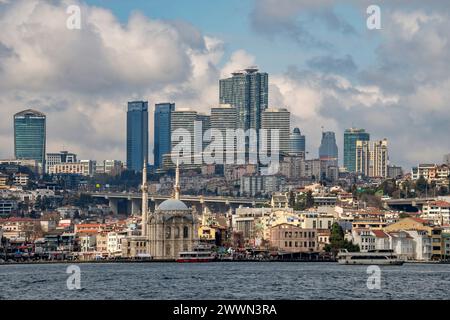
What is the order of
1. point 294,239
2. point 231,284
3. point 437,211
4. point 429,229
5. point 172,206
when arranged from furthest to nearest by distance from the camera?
point 437,211 < point 172,206 < point 294,239 < point 429,229 < point 231,284

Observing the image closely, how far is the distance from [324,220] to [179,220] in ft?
35.3

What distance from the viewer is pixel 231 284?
60562mm

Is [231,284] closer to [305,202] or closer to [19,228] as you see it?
[305,202]

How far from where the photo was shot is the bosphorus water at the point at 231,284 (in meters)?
53.4

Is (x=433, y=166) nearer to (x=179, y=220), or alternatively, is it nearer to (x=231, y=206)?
(x=231, y=206)

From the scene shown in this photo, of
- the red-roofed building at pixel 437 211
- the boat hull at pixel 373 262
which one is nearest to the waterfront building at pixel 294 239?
the boat hull at pixel 373 262

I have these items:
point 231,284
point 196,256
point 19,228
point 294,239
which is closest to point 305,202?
point 19,228

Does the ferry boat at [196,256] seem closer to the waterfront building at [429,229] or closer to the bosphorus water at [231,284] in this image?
the waterfront building at [429,229]

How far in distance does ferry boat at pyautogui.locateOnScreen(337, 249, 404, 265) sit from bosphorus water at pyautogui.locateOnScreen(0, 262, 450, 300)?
8917 millimetres

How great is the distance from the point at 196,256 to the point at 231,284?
38875 mm

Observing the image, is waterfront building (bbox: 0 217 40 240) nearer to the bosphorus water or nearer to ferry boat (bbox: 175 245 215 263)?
ferry boat (bbox: 175 245 215 263)

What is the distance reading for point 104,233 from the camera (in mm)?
114188

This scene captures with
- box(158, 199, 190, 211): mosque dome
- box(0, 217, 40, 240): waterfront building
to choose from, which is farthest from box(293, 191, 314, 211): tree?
box(158, 199, 190, 211): mosque dome
